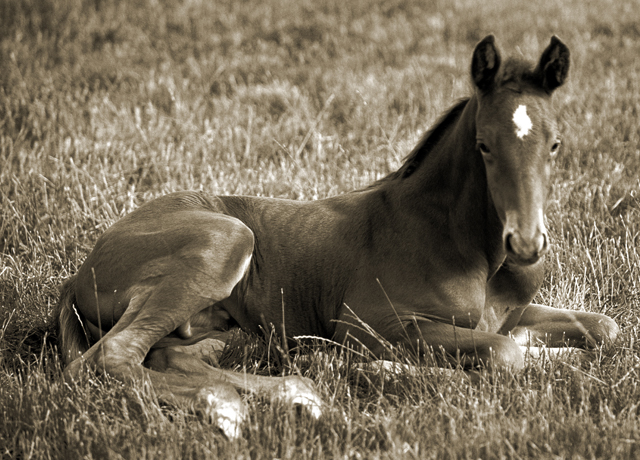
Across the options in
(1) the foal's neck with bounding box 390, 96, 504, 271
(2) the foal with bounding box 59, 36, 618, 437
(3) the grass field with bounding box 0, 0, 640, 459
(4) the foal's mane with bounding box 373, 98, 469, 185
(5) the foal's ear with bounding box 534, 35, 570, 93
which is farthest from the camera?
(4) the foal's mane with bounding box 373, 98, 469, 185

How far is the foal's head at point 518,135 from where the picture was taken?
9.61 feet

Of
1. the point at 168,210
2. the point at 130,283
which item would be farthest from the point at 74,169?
the point at 130,283

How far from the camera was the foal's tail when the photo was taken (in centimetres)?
360

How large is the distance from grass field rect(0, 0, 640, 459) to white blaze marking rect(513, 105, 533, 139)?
43.7 inches

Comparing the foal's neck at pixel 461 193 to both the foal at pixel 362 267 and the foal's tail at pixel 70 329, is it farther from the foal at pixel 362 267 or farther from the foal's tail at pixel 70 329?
the foal's tail at pixel 70 329

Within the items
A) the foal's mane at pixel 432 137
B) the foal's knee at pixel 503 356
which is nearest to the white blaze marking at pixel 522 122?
the foal's mane at pixel 432 137

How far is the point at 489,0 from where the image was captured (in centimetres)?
1156

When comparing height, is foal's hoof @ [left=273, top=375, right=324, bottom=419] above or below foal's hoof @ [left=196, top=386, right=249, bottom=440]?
above

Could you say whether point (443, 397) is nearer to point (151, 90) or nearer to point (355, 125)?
point (355, 125)

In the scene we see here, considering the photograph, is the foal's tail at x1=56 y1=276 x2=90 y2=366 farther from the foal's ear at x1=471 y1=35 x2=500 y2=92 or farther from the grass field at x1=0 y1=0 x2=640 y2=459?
the foal's ear at x1=471 y1=35 x2=500 y2=92

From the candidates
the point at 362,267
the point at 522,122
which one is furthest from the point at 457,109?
the point at 362,267

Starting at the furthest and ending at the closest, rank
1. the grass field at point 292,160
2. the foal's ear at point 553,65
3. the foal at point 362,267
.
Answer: the foal's ear at point 553,65 → the foal at point 362,267 → the grass field at point 292,160

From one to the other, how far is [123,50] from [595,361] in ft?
27.0

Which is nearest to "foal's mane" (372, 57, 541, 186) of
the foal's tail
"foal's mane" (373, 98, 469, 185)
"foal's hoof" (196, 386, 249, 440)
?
"foal's mane" (373, 98, 469, 185)
